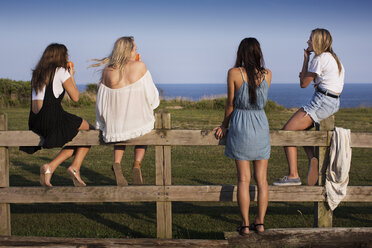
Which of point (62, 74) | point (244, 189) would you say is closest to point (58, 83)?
point (62, 74)

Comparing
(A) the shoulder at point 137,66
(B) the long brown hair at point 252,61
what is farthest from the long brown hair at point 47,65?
(B) the long brown hair at point 252,61

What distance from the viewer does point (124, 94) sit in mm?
5133

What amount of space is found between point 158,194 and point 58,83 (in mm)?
1759

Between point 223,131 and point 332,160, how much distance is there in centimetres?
129

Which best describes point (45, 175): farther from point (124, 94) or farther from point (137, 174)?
point (124, 94)

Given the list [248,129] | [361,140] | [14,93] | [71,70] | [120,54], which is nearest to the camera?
[248,129]

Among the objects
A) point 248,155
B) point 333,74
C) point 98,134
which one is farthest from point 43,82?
point 333,74

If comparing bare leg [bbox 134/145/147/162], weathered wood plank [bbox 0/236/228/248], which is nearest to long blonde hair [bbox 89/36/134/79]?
bare leg [bbox 134/145/147/162]

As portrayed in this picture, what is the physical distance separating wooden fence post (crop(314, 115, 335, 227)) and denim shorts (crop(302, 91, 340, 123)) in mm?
158

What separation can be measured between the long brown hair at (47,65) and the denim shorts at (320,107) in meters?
2.98

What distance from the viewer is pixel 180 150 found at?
13.0m

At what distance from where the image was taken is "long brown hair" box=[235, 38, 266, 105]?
459 centimetres

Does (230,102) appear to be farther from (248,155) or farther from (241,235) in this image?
(241,235)

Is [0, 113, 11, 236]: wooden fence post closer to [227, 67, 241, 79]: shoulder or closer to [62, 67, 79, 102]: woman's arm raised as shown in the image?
[62, 67, 79, 102]: woman's arm raised
